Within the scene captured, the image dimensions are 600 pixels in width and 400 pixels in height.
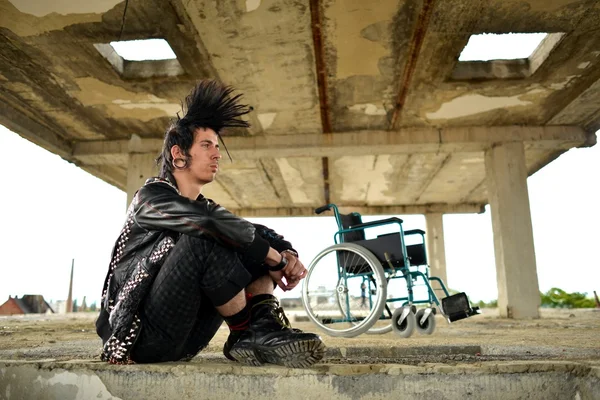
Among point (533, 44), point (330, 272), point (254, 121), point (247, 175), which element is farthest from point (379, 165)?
point (330, 272)

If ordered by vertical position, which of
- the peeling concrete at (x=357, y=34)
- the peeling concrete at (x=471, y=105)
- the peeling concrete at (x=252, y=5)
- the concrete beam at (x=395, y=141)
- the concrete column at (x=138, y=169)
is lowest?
the concrete column at (x=138, y=169)

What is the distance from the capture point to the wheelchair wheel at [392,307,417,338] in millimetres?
3980

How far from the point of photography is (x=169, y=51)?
6184 mm

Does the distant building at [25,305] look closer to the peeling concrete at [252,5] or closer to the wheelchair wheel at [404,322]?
the peeling concrete at [252,5]

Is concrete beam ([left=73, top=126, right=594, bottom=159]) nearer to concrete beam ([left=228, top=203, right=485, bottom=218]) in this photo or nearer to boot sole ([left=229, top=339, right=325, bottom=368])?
concrete beam ([left=228, top=203, right=485, bottom=218])

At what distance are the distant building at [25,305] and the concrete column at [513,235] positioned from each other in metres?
12.5

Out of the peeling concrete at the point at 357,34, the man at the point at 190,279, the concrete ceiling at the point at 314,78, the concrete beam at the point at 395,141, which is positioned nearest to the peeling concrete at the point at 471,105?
the concrete ceiling at the point at 314,78

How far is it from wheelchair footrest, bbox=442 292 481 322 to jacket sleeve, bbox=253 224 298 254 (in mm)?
2541

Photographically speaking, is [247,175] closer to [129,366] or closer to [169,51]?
[169,51]

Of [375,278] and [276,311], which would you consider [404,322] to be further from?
[276,311]

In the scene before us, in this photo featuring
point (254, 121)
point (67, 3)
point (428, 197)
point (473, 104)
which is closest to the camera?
point (67, 3)

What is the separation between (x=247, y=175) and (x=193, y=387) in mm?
9892

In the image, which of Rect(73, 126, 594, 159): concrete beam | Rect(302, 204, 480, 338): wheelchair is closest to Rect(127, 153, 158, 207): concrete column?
Rect(73, 126, 594, 159): concrete beam

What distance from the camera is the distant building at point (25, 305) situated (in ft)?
44.3
